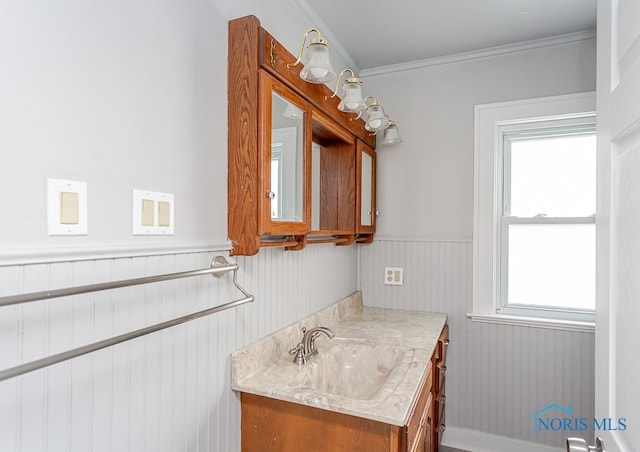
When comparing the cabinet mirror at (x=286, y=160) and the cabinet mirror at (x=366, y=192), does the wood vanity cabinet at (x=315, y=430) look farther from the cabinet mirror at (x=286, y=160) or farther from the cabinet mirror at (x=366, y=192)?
the cabinet mirror at (x=366, y=192)

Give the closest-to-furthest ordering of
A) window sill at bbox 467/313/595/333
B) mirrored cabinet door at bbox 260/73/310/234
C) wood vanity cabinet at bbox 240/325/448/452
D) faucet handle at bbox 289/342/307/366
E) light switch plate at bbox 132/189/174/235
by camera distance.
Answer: light switch plate at bbox 132/189/174/235 < wood vanity cabinet at bbox 240/325/448/452 < mirrored cabinet door at bbox 260/73/310/234 < faucet handle at bbox 289/342/307/366 < window sill at bbox 467/313/595/333

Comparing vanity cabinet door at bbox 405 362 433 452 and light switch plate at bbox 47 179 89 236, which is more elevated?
light switch plate at bbox 47 179 89 236

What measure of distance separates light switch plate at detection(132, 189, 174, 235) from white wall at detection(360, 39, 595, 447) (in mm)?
1682

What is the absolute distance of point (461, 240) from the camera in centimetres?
227

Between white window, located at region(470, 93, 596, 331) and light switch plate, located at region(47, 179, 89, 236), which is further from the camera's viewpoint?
white window, located at region(470, 93, 596, 331)

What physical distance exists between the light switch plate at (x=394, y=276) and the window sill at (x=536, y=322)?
466 millimetres

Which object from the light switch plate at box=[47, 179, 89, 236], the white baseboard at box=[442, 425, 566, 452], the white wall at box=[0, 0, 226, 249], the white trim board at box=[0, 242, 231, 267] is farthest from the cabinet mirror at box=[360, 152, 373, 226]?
the light switch plate at box=[47, 179, 89, 236]

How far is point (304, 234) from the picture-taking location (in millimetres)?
1479

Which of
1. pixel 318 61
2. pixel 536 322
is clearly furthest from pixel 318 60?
pixel 536 322

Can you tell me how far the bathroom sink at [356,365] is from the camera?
1.59 meters

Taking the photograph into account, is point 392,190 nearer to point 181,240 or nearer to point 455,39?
point 455,39

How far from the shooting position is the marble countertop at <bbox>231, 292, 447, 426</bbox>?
1145mm

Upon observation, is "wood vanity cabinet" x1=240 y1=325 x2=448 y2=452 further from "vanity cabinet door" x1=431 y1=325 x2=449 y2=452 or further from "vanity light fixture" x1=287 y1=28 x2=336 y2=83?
"vanity light fixture" x1=287 y1=28 x2=336 y2=83

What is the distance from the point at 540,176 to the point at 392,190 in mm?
885
